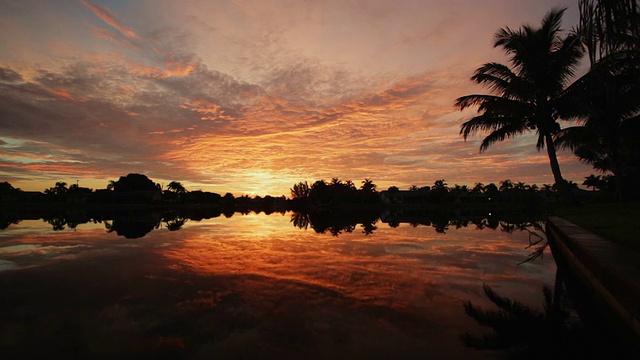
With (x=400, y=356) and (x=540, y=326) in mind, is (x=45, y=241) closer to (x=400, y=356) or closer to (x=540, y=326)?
(x=400, y=356)

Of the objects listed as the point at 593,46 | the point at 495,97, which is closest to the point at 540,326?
the point at 593,46

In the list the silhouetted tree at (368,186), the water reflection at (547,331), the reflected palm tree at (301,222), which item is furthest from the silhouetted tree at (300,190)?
the water reflection at (547,331)

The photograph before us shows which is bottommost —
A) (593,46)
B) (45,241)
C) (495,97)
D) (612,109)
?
(45,241)

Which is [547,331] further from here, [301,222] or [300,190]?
[300,190]

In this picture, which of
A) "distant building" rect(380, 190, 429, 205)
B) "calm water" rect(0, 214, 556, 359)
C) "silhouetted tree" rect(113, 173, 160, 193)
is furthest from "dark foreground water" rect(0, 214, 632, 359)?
"silhouetted tree" rect(113, 173, 160, 193)

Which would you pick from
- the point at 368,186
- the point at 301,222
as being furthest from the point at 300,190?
the point at 301,222

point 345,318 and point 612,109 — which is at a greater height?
point 612,109

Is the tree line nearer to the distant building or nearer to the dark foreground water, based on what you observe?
the dark foreground water

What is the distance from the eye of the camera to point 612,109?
60.0 ft

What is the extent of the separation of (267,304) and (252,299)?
16.4 inches

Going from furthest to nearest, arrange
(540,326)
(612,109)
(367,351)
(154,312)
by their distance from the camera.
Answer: (612,109)
(154,312)
(540,326)
(367,351)

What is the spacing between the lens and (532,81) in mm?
19875

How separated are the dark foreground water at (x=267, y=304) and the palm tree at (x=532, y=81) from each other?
1226 centimetres

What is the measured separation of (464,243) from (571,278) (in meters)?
5.64
